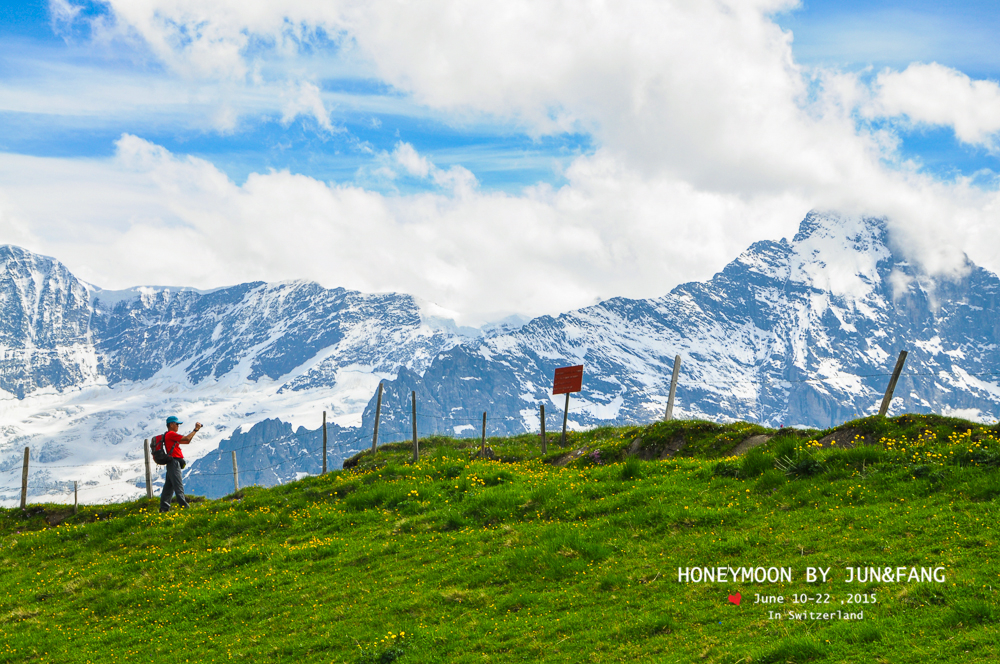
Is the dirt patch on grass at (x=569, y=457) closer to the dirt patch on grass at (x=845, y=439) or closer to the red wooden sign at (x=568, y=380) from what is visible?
the red wooden sign at (x=568, y=380)

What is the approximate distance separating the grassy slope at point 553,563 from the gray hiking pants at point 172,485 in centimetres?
180

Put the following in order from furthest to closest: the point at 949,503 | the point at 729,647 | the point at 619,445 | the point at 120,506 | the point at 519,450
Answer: the point at 519,450, the point at 120,506, the point at 619,445, the point at 949,503, the point at 729,647

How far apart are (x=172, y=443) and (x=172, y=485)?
1654 mm

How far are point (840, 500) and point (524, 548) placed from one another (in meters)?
6.92

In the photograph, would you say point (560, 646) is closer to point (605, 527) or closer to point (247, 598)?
point (605, 527)

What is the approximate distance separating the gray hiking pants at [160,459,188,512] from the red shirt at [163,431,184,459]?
0.33 metres

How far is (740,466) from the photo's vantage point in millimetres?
18391

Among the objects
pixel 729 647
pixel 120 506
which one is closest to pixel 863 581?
pixel 729 647

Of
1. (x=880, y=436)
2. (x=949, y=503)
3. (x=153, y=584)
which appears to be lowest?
(x=153, y=584)

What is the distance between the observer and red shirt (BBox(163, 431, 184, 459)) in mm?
25297

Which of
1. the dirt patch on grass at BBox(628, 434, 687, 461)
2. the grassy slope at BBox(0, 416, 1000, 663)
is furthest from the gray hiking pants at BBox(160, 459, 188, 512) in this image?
the dirt patch on grass at BBox(628, 434, 687, 461)

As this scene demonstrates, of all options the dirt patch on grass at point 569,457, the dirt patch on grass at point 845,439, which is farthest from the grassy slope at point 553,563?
the dirt patch on grass at point 569,457

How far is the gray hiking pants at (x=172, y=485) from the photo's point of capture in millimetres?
25587

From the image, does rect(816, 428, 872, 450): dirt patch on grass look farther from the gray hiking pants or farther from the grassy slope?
the gray hiking pants
